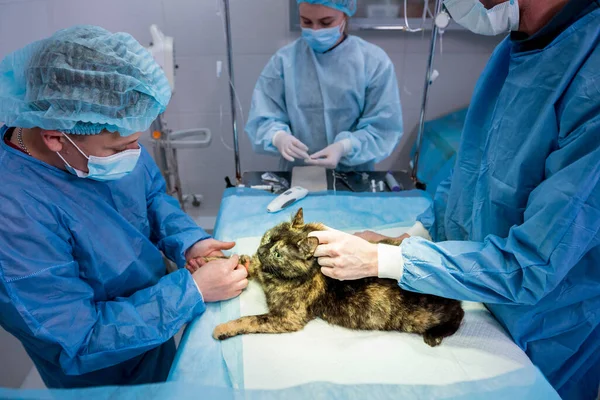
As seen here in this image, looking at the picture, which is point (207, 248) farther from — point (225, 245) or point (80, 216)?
point (80, 216)

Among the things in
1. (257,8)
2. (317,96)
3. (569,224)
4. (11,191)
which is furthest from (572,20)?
(257,8)

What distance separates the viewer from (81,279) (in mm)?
1226

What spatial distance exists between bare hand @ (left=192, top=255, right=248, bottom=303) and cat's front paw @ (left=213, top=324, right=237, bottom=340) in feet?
0.43

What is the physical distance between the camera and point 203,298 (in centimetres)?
133

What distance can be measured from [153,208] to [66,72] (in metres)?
0.73

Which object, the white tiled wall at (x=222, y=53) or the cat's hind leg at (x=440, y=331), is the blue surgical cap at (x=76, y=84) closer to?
the cat's hind leg at (x=440, y=331)

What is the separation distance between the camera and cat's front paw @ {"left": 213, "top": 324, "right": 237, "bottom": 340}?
1.24 metres

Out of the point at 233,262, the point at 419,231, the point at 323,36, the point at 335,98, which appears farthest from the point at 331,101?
the point at 233,262

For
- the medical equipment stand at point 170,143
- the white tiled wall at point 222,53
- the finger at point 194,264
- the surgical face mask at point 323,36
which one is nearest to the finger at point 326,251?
the finger at point 194,264

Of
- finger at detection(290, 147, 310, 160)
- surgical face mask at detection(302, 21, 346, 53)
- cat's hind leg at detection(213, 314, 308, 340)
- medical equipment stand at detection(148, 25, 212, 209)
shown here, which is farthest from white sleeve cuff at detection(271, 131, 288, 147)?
cat's hind leg at detection(213, 314, 308, 340)

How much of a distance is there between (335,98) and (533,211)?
1.39 meters

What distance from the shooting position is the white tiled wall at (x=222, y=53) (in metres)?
2.88

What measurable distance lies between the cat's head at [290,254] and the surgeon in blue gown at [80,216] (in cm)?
11

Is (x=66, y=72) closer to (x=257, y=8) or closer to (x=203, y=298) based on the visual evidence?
(x=203, y=298)
